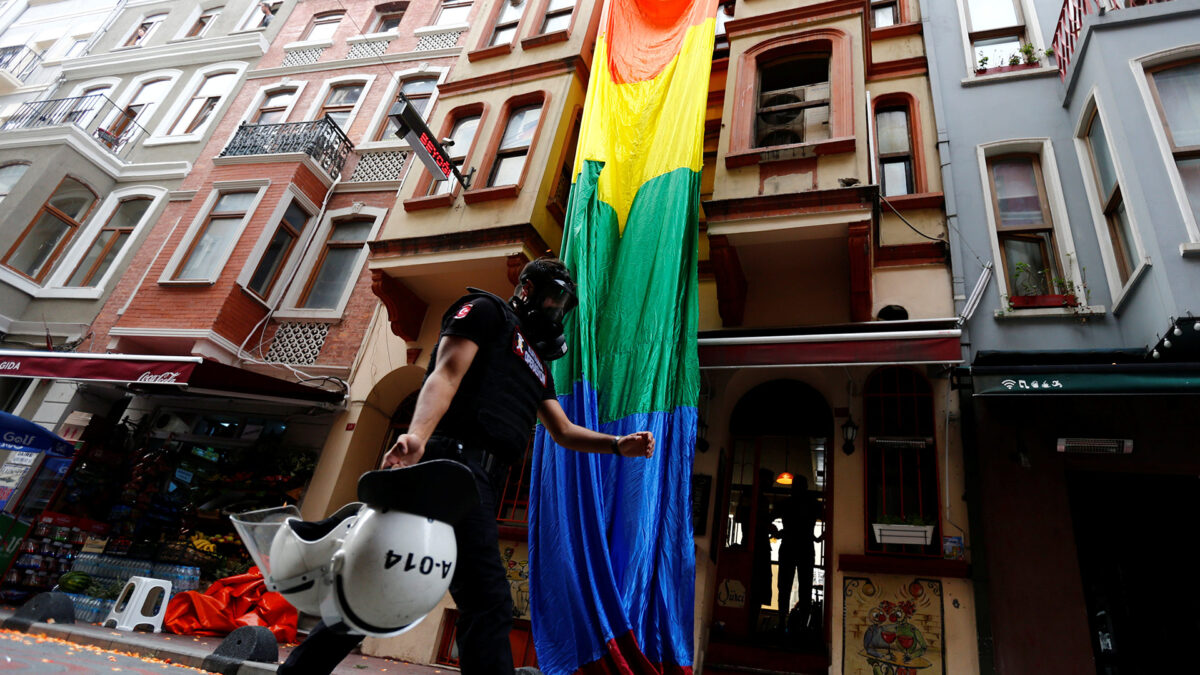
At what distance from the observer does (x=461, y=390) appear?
243 cm

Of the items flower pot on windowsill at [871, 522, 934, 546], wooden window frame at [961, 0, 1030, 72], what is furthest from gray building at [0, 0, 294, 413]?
wooden window frame at [961, 0, 1030, 72]

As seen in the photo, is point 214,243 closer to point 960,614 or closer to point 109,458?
point 109,458

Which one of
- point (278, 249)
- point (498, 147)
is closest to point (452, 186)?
point (498, 147)

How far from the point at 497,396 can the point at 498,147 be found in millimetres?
7805

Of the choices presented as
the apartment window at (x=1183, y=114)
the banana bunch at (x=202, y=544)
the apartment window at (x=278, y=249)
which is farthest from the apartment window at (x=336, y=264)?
the apartment window at (x=1183, y=114)

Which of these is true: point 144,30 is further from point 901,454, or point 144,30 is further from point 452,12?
point 901,454

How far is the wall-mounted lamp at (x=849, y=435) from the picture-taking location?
675cm

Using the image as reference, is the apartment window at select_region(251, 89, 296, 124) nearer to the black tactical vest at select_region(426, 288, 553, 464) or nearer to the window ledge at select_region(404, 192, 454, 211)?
the window ledge at select_region(404, 192, 454, 211)

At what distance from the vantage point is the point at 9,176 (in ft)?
41.8

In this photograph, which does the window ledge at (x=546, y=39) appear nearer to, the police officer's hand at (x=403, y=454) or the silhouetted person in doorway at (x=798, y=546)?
the silhouetted person in doorway at (x=798, y=546)

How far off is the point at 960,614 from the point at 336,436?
7986 millimetres

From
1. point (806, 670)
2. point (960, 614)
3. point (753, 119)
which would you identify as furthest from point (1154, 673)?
point (753, 119)

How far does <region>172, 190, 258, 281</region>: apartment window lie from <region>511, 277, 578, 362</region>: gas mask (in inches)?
371

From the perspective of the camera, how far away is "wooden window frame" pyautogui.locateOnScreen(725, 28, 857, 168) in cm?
716
